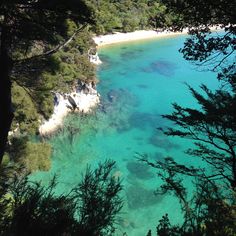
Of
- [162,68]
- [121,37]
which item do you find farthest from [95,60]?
[121,37]

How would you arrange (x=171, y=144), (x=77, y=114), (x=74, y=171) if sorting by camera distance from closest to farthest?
(x=74, y=171), (x=171, y=144), (x=77, y=114)

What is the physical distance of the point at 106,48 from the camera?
187 feet

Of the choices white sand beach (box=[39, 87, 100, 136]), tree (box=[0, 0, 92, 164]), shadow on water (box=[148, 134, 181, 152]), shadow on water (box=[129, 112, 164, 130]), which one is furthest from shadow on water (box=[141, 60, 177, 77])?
tree (box=[0, 0, 92, 164])

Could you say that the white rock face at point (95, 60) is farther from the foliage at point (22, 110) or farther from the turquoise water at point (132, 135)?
the foliage at point (22, 110)

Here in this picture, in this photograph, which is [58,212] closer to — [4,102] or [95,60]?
[4,102]

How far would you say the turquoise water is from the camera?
20.5 meters

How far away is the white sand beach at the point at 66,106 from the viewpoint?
90.1 feet

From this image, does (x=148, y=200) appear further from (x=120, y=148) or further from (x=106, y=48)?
(x=106, y=48)

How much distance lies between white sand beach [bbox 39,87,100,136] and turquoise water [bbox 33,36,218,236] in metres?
0.73

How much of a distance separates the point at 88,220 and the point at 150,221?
13.2 m

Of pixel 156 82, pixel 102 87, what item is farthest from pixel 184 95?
pixel 102 87

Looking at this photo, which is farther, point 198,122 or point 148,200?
point 148,200

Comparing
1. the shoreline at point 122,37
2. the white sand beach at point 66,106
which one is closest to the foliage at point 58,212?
the white sand beach at point 66,106

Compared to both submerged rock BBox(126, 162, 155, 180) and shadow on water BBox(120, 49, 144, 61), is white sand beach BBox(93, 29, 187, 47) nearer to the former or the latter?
shadow on water BBox(120, 49, 144, 61)
